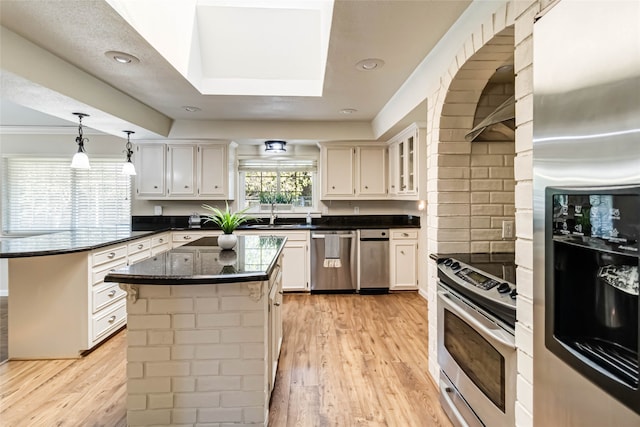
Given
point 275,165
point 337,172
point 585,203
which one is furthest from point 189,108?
point 585,203

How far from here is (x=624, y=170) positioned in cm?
72

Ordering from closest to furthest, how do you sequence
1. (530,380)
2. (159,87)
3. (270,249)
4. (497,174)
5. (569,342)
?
1. (569,342)
2. (530,380)
3. (497,174)
4. (270,249)
5. (159,87)

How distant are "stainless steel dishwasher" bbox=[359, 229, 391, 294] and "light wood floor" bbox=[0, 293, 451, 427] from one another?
1073mm

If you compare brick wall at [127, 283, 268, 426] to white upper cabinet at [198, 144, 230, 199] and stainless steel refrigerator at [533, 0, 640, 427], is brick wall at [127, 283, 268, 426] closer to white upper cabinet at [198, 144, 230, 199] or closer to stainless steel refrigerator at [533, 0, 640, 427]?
stainless steel refrigerator at [533, 0, 640, 427]

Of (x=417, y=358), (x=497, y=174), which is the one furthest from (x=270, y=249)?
(x=497, y=174)

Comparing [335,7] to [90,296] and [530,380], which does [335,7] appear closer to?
[530,380]

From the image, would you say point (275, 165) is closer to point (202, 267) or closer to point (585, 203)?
point (202, 267)

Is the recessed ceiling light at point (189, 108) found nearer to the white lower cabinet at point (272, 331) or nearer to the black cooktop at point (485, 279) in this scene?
the white lower cabinet at point (272, 331)

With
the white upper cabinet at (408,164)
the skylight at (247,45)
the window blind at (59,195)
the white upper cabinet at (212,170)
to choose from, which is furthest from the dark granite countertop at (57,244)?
the white upper cabinet at (408,164)

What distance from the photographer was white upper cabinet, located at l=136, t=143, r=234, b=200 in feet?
14.5

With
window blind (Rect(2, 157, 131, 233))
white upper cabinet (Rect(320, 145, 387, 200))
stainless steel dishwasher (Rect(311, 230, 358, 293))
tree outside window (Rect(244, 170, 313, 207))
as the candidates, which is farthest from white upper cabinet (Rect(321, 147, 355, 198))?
window blind (Rect(2, 157, 131, 233))

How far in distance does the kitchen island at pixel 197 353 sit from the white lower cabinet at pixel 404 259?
2936 mm

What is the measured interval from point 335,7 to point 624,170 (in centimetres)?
156

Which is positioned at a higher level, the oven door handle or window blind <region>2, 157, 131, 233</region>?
window blind <region>2, 157, 131, 233</region>
